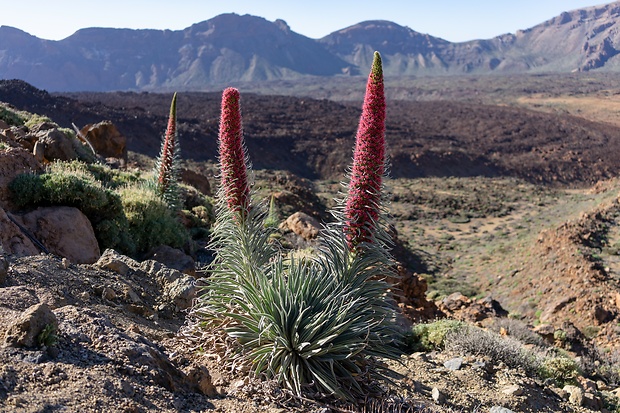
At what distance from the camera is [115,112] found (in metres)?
38.8

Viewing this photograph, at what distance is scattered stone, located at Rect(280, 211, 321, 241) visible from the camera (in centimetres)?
1080

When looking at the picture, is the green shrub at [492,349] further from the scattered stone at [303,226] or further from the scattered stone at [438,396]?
the scattered stone at [303,226]

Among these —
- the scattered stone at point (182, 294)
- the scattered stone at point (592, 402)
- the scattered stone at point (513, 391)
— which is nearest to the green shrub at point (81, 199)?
the scattered stone at point (182, 294)

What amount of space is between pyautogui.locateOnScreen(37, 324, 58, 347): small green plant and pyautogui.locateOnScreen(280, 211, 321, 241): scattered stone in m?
7.98

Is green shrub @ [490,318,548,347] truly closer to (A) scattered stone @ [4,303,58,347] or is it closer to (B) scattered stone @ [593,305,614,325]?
(B) scattered stone @ [593,305,614,325]

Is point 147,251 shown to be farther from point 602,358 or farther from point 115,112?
point 115,112

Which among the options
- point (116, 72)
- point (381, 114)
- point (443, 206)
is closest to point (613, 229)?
point (443, 206)

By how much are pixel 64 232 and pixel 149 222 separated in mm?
1951

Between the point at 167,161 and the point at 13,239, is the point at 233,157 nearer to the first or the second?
the point at 13,239

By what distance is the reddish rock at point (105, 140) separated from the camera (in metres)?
15.3

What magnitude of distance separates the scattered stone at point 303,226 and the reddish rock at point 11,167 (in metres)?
5.30

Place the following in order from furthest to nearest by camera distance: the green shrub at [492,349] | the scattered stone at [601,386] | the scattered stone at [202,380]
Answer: the scattered stone at [601,386] < the green shrub at [492,349] < the scattered stone at [202,380]

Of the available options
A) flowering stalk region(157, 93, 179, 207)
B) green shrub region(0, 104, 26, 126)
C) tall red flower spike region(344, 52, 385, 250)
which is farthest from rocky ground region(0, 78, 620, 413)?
flowering stalk region(157, 93, 179, 207)

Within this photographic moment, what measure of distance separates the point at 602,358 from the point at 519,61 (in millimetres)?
180570
